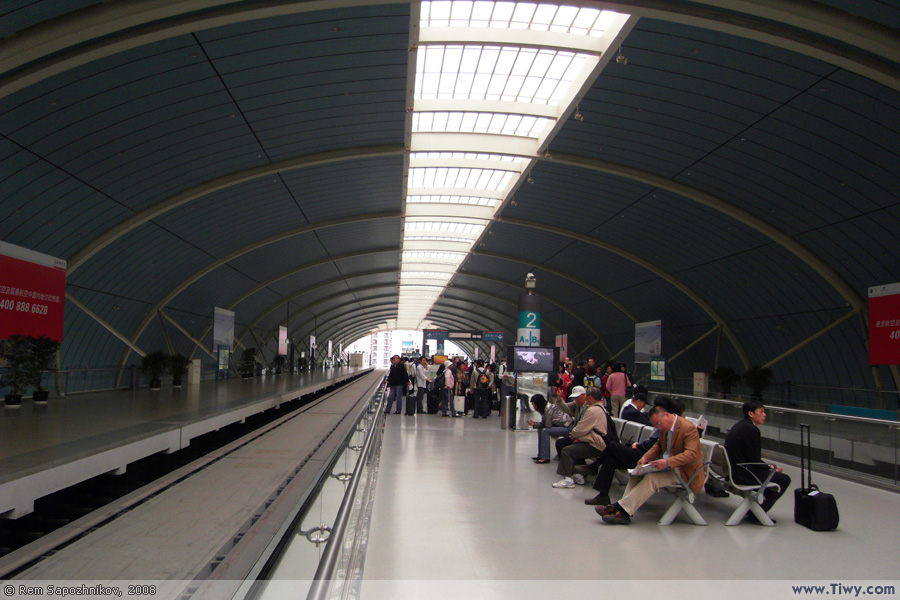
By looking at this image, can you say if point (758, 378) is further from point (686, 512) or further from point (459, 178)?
point (686, 512)

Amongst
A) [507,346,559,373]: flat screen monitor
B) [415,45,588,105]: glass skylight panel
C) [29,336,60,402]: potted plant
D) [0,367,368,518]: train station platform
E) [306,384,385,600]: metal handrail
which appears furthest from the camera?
[507,346,559,373]: flat screen monitor

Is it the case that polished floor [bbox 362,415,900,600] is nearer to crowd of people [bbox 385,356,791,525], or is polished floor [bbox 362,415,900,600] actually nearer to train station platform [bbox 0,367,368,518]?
crowd of people [bbox 385,356,791,525]

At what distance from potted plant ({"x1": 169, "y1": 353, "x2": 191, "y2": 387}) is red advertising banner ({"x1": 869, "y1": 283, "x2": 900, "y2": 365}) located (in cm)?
2437

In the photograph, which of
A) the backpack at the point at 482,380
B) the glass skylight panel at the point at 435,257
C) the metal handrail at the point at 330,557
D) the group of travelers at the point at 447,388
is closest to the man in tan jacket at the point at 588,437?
the metal handrail at the point at 330,557

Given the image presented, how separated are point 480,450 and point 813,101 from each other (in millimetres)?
10697

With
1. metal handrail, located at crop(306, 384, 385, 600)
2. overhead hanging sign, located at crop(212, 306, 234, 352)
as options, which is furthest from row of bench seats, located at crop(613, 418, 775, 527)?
overhead hanging sign, located at crop(212, 306, 234, 352)

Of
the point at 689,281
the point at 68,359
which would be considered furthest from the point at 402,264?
the point at 68,359

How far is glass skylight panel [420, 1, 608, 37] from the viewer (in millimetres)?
14125

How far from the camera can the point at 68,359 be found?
2400 centimetres

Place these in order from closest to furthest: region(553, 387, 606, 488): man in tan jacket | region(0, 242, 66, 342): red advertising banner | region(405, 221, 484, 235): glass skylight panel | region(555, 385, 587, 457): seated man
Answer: region(553, 387, 606, 488): man in tan jacket < region(555, 385, 587, 457): seated man < region(0, 242, 66, 342): red advertising banner < region(405, 221, 484, 235): glass skylight panel

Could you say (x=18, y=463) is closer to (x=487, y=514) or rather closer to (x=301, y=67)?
(x=487, y=514)

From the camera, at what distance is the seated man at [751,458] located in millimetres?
7133

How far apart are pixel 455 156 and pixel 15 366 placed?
14962 millimetres

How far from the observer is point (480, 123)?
818 inches
